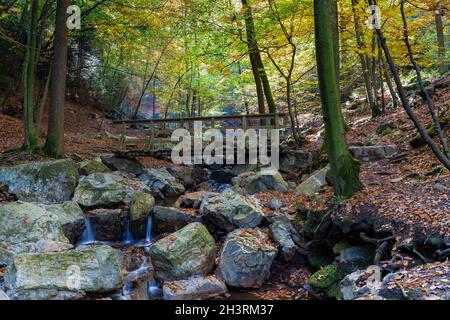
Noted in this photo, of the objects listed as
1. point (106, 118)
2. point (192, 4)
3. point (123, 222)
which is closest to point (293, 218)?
point (123, 222)

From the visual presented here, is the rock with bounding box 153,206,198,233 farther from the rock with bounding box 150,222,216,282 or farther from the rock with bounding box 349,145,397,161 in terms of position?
the rock with bounding box 349,145,397,161

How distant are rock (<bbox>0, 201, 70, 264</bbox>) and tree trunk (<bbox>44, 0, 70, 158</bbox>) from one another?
157 inches

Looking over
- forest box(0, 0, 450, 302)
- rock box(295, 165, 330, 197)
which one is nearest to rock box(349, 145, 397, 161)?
forest box(0, 0, 450, 302)

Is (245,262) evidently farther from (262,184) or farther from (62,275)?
(262,184)

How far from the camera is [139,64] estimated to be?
24984mm

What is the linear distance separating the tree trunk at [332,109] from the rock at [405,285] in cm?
253

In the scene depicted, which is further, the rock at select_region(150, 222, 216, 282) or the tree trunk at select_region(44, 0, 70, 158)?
the tree trunk at select_region(44, 0, 70, 158)

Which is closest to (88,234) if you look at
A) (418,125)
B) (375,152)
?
(418,125)

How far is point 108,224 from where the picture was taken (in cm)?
889

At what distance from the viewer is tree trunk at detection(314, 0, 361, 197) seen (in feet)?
23.0

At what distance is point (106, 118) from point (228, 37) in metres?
12.6

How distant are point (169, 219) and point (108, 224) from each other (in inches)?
61.7

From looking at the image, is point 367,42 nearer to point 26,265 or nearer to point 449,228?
Answer: point 449,228
